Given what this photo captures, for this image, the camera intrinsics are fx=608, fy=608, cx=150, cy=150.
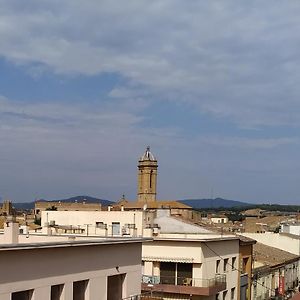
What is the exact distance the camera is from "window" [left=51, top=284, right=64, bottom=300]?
64.9 feet

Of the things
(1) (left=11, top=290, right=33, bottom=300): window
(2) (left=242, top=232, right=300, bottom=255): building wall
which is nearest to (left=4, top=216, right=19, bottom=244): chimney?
(1) (left=11, top=290, right=33, bottom=300): window

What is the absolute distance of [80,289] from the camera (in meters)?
21.2

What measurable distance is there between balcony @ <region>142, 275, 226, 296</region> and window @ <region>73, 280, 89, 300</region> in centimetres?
1295

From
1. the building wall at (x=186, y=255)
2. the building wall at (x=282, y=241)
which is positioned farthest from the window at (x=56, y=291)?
the building wall at (x=282, y=241)

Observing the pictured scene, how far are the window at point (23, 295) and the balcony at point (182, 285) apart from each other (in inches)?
629

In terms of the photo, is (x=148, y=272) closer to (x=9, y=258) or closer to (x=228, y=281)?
(x=228, y=281)

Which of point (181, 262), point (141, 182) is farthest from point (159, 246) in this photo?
point (141, 182)

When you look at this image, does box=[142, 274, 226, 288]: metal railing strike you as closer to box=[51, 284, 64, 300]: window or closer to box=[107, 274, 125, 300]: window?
box=[107, 274, 125, 300]: window

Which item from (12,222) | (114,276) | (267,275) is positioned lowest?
(267,275)

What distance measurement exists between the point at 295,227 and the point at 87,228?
155 ft

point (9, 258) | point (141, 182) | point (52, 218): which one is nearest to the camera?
point (9, 258)

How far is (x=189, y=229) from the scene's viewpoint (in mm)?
42094

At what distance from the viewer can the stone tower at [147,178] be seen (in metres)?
141

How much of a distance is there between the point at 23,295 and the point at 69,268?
2.27 metres
